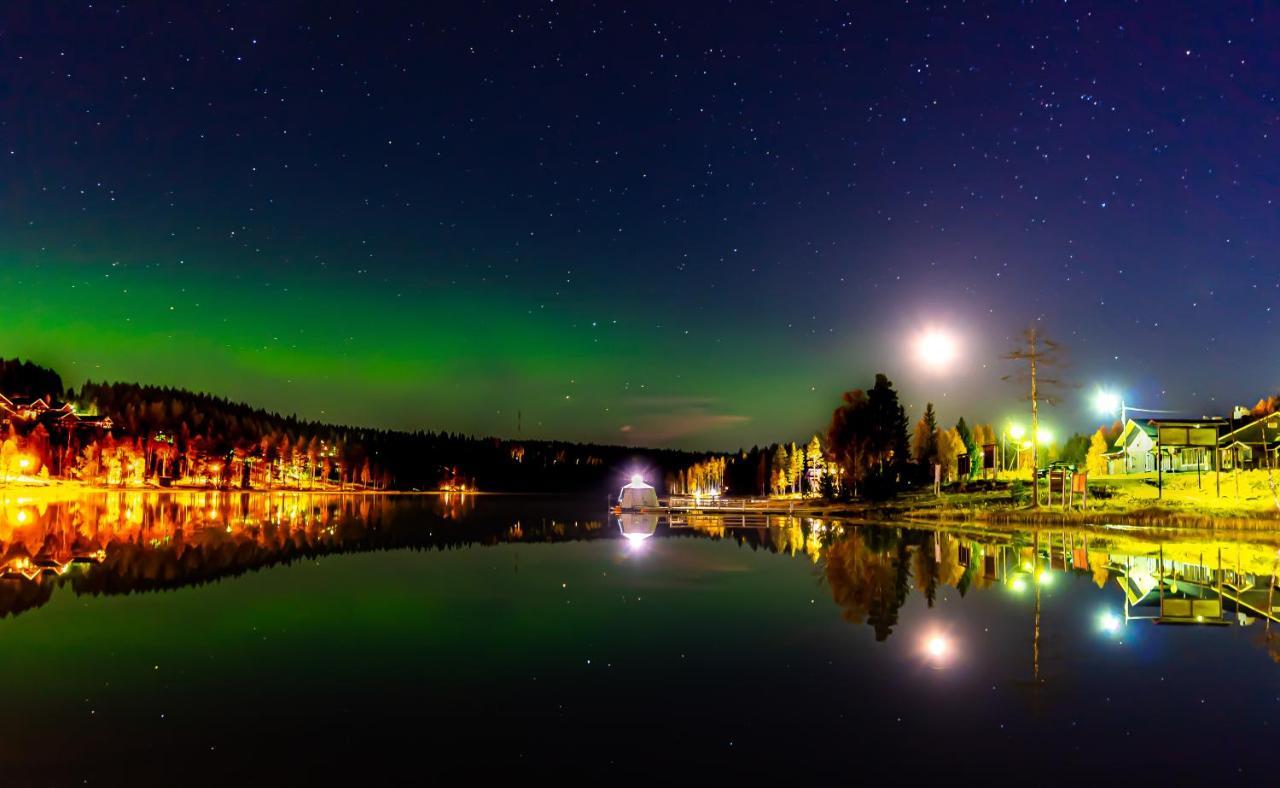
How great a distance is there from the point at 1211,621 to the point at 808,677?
1115 centimetres

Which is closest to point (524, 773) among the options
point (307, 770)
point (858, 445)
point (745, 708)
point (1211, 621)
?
point (307, 770)

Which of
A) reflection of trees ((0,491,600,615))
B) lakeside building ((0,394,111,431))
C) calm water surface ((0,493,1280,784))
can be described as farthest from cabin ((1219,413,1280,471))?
lakeside building ((0,394,111,431))

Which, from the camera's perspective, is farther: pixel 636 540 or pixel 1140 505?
pixel 1140 505

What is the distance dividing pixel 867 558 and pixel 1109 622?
15.8 m

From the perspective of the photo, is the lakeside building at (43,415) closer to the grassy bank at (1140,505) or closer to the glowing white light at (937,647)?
the grassy bank at (1140,505)

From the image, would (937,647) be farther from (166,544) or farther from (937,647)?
(166,544)

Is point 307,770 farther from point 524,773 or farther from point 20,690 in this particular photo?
point 20,690

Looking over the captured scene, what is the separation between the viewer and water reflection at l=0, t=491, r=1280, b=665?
22047mm

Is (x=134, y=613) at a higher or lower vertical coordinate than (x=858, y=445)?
lower

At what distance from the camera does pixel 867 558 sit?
35500 mm

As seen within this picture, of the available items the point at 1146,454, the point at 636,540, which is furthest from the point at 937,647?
the point at 1146,454

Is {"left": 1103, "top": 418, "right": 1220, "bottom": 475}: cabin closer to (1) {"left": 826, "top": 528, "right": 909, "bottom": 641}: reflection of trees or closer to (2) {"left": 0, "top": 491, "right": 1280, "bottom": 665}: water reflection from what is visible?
(2) {"left": 0, "top": 491, "right": 1280, "bottom": 665}: water reflection

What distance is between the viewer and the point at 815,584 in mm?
27781

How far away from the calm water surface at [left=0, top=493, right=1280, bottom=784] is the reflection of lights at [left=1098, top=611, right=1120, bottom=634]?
0.33ft
